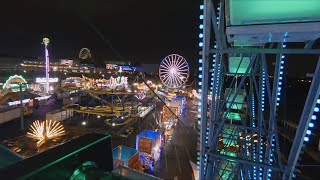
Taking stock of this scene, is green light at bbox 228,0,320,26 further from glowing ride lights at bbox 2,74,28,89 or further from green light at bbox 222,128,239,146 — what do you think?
glowing ride lights at bbox 2,74,28,89

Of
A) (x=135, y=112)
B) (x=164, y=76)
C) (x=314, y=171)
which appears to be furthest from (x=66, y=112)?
(x=314, y=171)

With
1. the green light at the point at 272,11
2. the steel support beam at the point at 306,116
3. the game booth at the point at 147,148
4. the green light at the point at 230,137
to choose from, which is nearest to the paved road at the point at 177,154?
the game booth at the point at 147,148

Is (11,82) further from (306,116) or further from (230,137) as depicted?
(306,116)

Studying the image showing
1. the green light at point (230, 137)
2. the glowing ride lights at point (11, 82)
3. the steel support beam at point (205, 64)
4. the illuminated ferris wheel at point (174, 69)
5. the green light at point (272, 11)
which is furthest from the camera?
the glowing ride lights at point (11, 82)

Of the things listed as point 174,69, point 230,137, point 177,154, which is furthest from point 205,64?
point 174,69

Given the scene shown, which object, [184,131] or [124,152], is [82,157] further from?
[184,131]

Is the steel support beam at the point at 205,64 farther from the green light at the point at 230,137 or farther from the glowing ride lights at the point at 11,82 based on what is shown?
the glowing ride lights at the point at 11,82

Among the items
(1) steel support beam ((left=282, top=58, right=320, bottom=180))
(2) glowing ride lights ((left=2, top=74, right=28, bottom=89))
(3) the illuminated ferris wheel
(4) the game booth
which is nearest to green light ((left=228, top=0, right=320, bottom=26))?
(1) steel support beam ((left=282, top=58, right=320, bottom=180))
